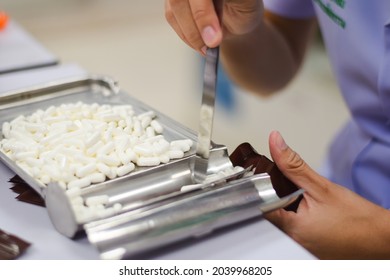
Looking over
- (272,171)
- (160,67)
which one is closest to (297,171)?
(272,171)

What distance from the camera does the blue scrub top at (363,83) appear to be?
2.54ft

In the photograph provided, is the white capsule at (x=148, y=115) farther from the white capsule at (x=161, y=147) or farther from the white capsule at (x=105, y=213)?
the white capsule at (x=105, y=213)

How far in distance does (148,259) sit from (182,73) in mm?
2043

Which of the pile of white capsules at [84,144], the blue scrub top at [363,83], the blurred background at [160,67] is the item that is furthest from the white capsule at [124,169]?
the blurred background at [160,67]

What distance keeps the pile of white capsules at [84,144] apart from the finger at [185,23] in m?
0.11

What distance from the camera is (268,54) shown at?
1071 millimetres

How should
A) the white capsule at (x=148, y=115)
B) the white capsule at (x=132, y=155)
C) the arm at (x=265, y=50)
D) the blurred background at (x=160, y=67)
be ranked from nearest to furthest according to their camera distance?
the white capsule at (x=132, y=155)
the white capsule at (x=148, y=115)
the arm at (x=265, y=50)
the blurred background at (x=160, y=67)

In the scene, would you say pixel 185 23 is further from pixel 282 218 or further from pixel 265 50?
pixel 265 50

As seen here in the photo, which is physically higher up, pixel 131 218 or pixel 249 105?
pixel 131 218

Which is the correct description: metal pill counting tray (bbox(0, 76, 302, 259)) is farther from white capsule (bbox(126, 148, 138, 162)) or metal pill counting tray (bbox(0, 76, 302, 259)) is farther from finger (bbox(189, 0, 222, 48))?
finger (bbox(189, 0, 222, 48))

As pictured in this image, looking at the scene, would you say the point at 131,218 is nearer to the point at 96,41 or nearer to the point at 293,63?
the point at 293,63

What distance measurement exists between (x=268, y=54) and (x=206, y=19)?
49 cm

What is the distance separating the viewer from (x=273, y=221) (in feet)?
2.01

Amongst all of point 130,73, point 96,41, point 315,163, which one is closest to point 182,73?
point 130,73
